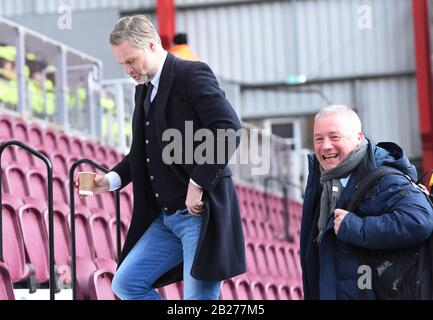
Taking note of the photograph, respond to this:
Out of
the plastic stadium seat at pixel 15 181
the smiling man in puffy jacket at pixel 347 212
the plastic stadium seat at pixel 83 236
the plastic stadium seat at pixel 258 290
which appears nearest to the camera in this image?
the smiling man in puffy jacket at pixel 347 212

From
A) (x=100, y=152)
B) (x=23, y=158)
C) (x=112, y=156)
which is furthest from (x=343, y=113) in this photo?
(x=112, y=156)

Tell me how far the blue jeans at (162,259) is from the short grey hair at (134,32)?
572 millimetres

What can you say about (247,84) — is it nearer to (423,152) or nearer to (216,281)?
(423,152)

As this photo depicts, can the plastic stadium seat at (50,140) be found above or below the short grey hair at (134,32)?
below

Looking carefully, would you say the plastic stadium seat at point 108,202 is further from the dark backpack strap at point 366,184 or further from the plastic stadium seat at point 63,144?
the dark backpack strap at point 366,184

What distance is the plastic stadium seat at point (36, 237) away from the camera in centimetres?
491

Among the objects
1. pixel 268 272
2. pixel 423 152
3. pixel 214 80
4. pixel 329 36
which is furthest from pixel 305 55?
pixel 214 80

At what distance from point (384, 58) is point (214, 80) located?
42.0ft

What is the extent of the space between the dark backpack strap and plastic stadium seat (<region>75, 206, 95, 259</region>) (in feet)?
8.22

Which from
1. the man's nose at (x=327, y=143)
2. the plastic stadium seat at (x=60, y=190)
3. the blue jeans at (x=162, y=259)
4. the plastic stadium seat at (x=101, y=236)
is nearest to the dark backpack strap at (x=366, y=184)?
the man's nose at (x=327, y=143)

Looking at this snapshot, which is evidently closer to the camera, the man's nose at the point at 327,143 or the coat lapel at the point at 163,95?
the man's nose at the point at 327,143

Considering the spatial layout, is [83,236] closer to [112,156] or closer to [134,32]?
[134,32]

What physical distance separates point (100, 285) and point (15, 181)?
179 centimetres

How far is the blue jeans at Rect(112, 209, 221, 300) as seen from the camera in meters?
3.26
